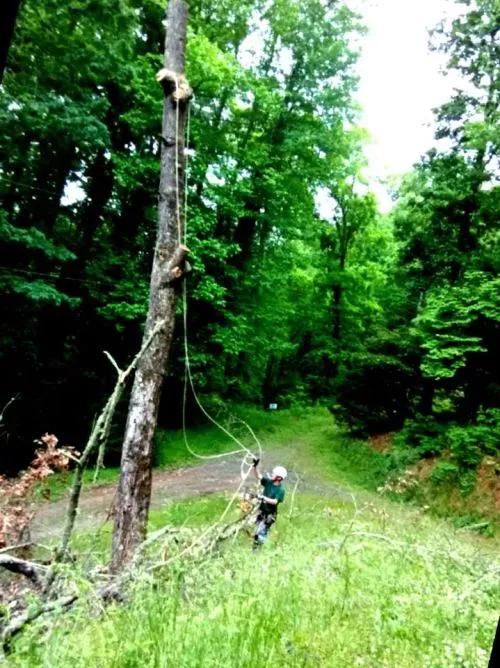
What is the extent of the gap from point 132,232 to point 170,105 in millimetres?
12219

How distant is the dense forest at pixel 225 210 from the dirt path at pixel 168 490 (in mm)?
2252

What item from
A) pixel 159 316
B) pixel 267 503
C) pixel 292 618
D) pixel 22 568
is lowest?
pixel 267 503

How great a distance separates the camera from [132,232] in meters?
17.4

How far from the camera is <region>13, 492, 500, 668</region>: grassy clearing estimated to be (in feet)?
7.59

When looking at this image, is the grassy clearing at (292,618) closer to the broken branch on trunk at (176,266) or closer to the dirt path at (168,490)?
the broken branch on trunk at (176,266)

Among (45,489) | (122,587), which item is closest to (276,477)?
(122,587)

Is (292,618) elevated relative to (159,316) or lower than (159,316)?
lower

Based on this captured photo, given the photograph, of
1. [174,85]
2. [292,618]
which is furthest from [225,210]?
[292,618]

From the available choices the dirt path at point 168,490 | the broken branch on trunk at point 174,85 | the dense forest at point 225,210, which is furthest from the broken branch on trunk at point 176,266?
the dense forest at point 225,210

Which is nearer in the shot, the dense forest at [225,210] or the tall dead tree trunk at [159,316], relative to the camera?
the tall dead tree trunk at [159,316]

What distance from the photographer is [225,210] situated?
15789mm

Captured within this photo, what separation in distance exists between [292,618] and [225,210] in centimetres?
1417

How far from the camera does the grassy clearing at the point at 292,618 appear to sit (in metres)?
2.31

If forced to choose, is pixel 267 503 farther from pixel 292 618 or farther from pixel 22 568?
pixel 292 618
